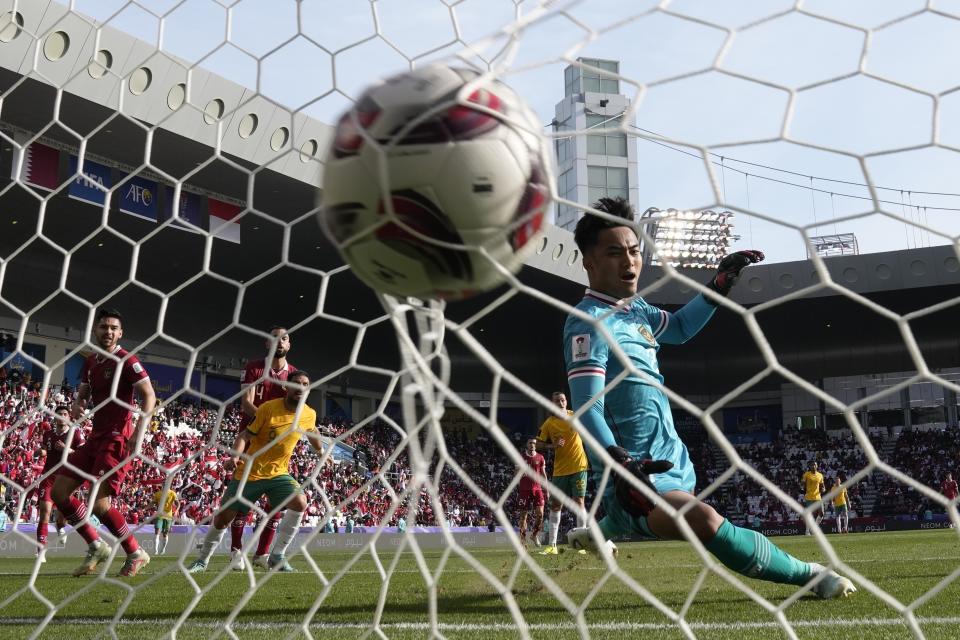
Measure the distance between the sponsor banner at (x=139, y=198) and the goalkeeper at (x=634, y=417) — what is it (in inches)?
438

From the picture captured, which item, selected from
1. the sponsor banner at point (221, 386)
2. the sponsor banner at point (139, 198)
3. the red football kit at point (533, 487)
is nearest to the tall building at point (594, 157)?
the sponsor banner at point (221, 386)

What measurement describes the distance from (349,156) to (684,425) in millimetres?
30110

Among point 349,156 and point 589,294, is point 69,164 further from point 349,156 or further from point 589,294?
point 349,156

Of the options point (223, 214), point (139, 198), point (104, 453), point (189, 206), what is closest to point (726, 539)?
point (104, 453)

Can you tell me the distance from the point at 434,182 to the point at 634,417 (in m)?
1.62

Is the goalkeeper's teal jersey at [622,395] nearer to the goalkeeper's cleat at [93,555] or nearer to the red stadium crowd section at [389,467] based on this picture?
the red stadium crowd section at [389,467]

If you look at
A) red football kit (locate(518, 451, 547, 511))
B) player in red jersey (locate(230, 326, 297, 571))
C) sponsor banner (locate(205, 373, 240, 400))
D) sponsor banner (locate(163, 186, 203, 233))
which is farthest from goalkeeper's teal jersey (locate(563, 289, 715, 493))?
sponsor banner (locate(205, 373, 240, 400))

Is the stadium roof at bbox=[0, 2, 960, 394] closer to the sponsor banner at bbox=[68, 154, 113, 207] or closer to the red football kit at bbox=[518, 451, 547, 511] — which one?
the sponsor banner at bbox=[68, 154, 113, 207]

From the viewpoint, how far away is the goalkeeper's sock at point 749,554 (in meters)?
2.96

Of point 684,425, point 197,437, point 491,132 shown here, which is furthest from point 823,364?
point 491,132

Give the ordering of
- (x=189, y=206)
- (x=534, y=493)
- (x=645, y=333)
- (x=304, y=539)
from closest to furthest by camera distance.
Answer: (x=645, y=333) < (x=304, y=539) < (x=534, y=493) < (x=189, y=206)

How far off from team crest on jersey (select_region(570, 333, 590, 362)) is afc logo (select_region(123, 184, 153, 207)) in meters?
11.7

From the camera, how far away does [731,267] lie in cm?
339

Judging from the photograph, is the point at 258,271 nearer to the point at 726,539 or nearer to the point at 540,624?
the point at 540,624
